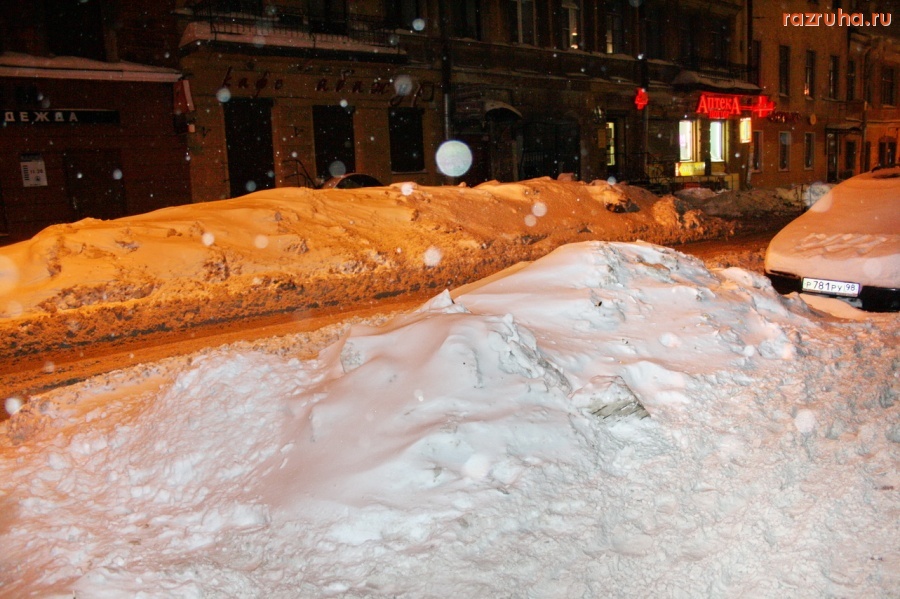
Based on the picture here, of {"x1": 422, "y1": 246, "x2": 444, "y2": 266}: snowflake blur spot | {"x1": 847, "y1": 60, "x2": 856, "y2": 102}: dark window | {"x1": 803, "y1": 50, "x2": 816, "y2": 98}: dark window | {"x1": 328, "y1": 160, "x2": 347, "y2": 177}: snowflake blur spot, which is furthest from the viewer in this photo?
{"x1": 847, "y1": 60, "x2": 856, "y2": 102}: dark window

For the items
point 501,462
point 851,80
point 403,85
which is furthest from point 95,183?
point 851,80

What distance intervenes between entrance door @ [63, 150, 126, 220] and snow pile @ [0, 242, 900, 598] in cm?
1230

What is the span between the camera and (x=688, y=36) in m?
32.0

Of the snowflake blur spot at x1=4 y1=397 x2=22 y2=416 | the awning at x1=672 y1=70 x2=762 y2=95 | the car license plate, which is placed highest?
the awning at x1=672 y1=70 x2=762 y2=95

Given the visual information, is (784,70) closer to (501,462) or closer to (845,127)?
(845,127)

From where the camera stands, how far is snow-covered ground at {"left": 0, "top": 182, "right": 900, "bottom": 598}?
9.83 ft

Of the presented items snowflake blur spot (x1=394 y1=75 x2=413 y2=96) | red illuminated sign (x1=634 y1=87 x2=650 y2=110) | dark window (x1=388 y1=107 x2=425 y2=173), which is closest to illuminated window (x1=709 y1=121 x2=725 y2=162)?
red illuminated sign (x1=634 y1=87 x2=650 y2=110)

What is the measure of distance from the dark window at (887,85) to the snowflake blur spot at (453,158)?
121ft

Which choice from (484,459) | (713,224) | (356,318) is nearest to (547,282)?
(484,459)

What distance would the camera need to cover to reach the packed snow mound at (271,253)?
324 inches

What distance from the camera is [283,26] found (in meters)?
17.3

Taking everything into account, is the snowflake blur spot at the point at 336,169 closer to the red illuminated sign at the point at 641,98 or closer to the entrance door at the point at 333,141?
the entrance door at the point at 333,141

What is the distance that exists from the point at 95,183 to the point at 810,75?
124 ft

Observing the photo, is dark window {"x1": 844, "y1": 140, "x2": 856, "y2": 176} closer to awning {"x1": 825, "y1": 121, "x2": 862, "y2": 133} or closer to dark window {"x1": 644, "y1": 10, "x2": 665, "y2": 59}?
awning {"x1": 825, "y1": 121, "x2": 862, "y2": 133}
